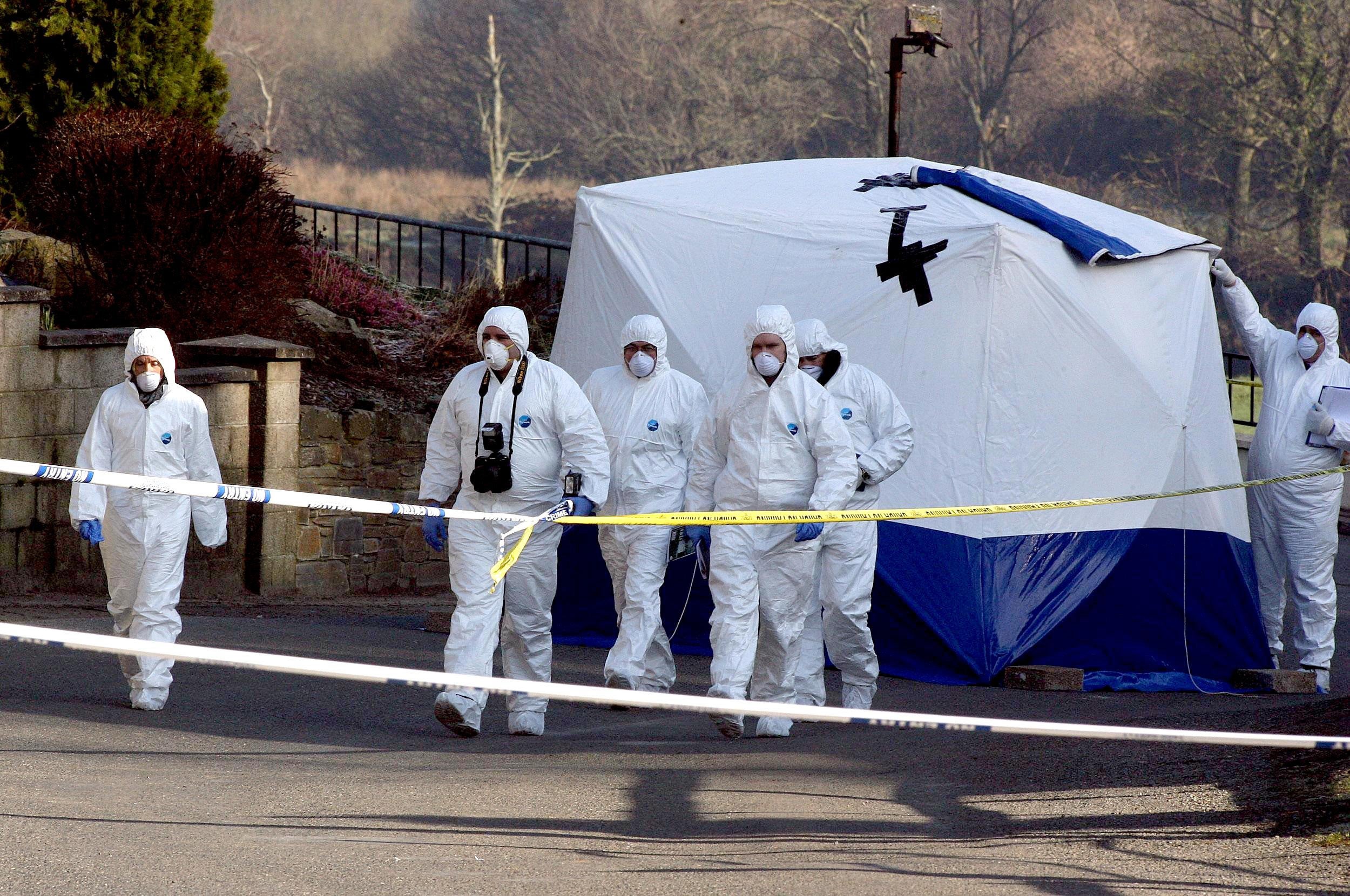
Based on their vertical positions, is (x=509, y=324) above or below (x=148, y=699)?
above

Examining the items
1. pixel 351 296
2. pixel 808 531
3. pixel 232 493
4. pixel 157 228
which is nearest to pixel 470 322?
pixel 351 296

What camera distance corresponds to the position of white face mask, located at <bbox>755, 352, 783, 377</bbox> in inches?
253

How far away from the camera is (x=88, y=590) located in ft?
29.9

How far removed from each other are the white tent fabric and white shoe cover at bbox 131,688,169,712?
3.29 meters

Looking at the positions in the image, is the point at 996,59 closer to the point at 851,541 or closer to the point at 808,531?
the point at 851,541

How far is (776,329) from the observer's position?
21.2 ft

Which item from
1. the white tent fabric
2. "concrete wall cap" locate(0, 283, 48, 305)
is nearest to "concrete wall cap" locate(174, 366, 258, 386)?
"concrete wall cap" locate(0, 283, 48, 305)

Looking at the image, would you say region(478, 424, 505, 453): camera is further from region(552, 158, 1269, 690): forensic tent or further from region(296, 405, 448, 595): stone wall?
region(296, 405, 448, 595): stone wall

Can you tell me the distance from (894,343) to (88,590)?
485 cm

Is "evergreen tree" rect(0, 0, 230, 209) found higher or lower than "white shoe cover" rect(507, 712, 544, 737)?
higher

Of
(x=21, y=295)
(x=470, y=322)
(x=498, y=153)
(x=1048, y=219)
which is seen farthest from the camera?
(x=498, y=153)

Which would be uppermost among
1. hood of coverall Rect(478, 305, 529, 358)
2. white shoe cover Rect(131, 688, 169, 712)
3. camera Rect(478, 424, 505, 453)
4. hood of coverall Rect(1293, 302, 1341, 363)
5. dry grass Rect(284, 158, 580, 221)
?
dry grass Rect(284, 158, 580, 221)

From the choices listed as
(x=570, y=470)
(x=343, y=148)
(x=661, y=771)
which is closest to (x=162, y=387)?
(x=570, y=470)

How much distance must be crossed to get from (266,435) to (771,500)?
4.51 m
